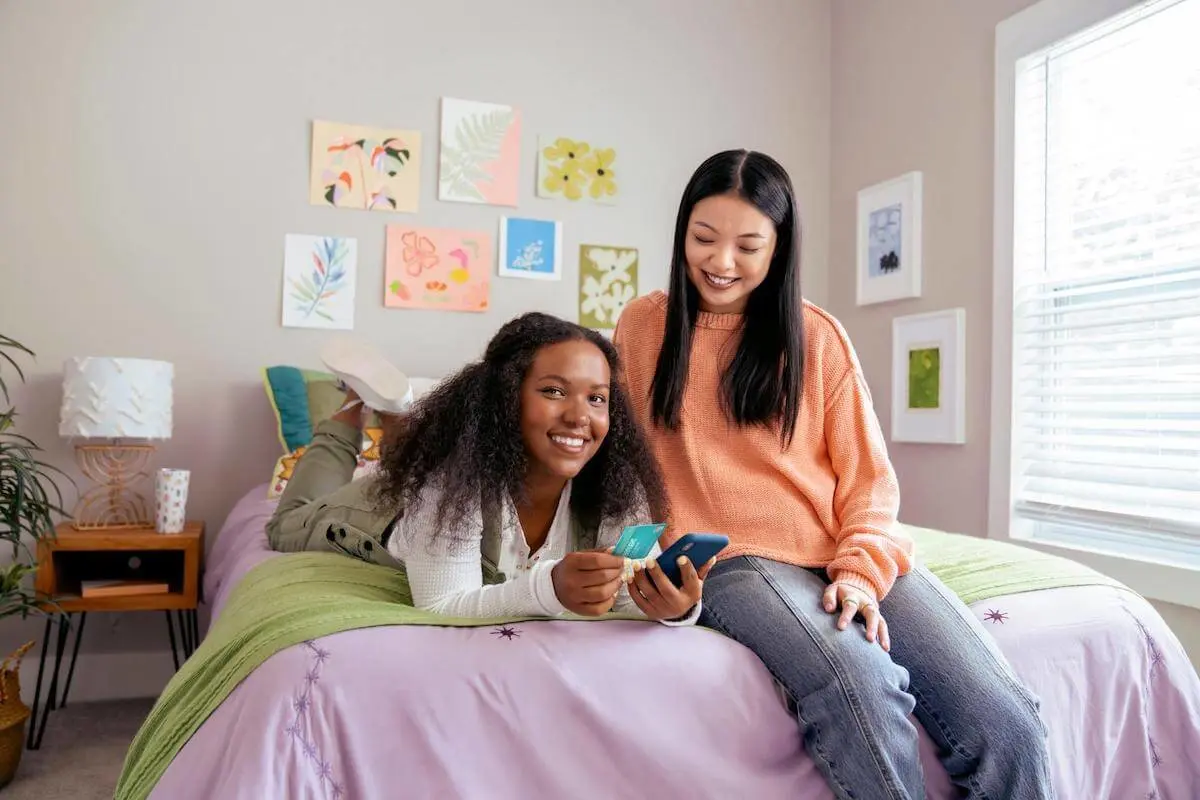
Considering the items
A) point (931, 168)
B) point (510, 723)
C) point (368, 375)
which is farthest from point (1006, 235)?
point (510, 723)

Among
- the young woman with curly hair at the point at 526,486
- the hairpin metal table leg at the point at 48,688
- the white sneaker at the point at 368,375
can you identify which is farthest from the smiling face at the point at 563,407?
the hairpin metal table leg at the point at 48,688

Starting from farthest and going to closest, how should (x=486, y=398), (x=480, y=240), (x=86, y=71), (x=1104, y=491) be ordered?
(x=480, y=240) → (x=86, y=71) → (x=1104, y=491) → (x=486, y=398)

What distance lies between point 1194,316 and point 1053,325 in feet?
1.29

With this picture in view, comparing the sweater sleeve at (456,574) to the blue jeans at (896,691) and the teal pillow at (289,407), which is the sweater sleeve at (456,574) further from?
the teal pillow at (289,407)

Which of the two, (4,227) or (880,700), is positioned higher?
(4,227)

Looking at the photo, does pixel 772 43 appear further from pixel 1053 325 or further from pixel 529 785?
pixel 529 785

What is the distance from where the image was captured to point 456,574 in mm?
1277

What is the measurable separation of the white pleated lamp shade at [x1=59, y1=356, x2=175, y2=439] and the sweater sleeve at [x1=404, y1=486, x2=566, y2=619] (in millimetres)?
1479

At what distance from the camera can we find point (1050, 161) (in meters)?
2.57

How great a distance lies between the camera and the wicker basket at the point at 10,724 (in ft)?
6.72

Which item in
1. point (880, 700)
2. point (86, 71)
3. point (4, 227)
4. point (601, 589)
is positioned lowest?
point (880, 700)

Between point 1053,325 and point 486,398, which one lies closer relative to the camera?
point 486,398

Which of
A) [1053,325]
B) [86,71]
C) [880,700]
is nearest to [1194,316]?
[1053,325]

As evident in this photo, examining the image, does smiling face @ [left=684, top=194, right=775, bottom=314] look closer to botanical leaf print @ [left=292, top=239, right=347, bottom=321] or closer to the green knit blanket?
the green knit blanket
